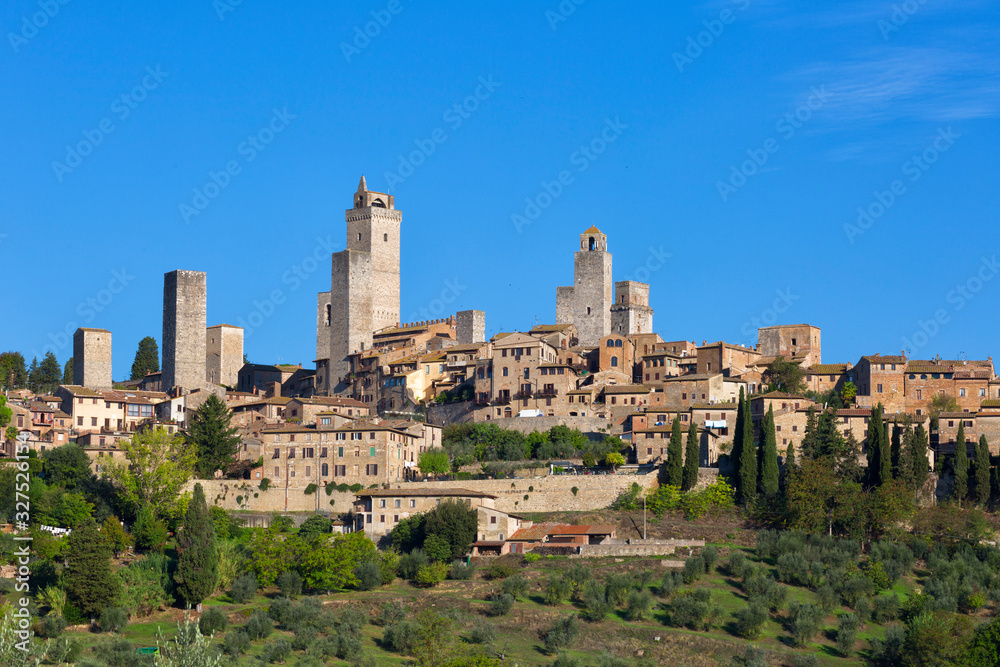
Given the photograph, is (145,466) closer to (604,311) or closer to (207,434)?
(207,434)

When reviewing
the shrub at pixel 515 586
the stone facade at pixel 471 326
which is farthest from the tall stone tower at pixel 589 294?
the shrub at pixel 515 586

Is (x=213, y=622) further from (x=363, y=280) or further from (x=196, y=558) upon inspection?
(x=363, y=280)

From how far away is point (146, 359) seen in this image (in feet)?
414

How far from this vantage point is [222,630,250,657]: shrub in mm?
57938

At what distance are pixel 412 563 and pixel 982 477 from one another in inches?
1117

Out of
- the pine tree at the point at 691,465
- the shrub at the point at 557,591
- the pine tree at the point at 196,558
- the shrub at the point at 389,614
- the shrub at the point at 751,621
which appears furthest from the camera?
the pine tree at the point at 691,465

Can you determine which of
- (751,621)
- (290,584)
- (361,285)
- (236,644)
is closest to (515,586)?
(290,584)

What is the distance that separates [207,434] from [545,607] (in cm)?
2476

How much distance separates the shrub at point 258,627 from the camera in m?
61.6

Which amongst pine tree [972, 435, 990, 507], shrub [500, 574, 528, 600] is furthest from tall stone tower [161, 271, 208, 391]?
pine tree [972, 435, 990, 507]

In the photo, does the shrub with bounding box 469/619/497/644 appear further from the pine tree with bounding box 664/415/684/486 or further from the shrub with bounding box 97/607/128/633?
the pine tree with bounding box 664/415/684/486

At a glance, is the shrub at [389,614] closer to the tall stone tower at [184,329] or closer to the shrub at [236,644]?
the shrub at [236,644]

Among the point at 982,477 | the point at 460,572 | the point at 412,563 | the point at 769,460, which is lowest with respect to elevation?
the point at 460,572

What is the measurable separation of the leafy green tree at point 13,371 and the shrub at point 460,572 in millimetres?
53385
